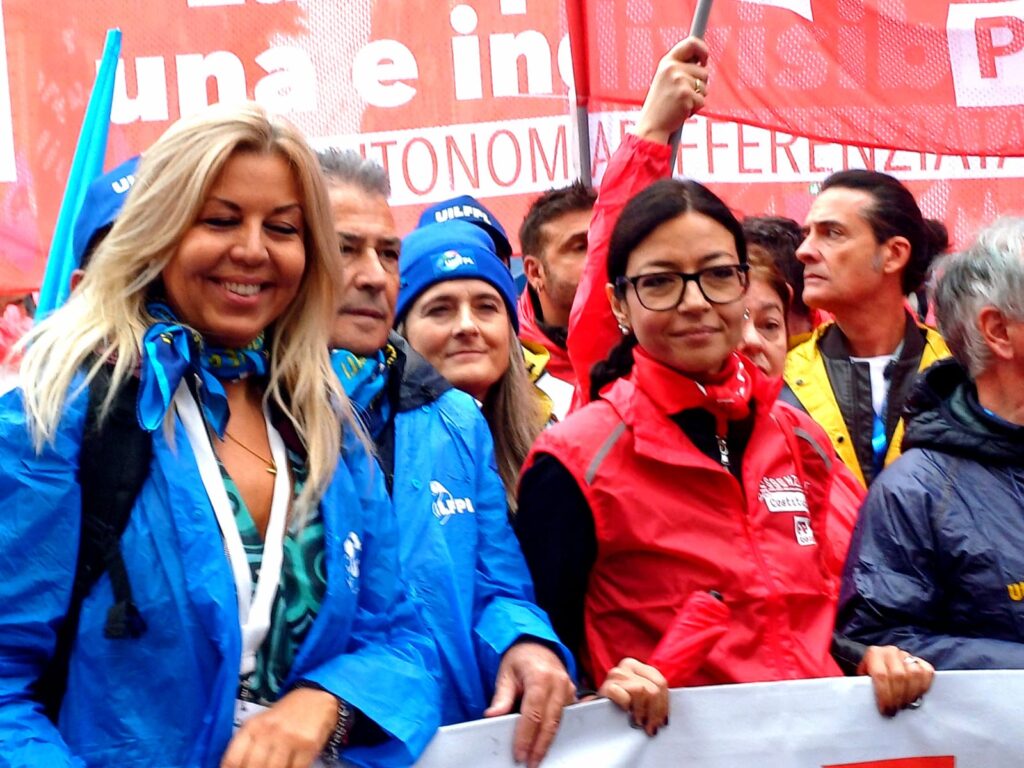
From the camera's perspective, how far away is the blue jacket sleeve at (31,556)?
218cm

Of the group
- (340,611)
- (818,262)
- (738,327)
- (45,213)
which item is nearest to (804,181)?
(818,262)

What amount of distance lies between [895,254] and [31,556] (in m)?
3.29

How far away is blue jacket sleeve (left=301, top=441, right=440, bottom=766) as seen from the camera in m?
2.45

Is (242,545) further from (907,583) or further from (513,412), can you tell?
(513,412)

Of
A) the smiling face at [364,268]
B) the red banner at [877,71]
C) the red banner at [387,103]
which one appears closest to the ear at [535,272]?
the red banner at [387,103]

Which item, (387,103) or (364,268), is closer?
(364,268)

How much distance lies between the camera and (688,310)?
320cm

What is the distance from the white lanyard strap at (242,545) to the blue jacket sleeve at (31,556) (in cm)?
23

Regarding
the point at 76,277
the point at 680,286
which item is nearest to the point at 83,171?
the point at 76,277

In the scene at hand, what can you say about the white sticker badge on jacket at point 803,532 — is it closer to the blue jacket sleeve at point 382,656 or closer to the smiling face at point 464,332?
the blue jacket sleeve at point 382,656

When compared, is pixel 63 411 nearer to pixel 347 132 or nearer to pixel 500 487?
pixel 500 487

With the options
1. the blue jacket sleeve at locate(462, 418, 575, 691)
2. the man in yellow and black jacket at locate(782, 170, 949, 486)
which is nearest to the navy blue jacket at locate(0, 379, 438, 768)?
the blue jacket sleeve at locate(462, 418, 575, 691)

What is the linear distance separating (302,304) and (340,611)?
582 mm

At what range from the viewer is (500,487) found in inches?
127
